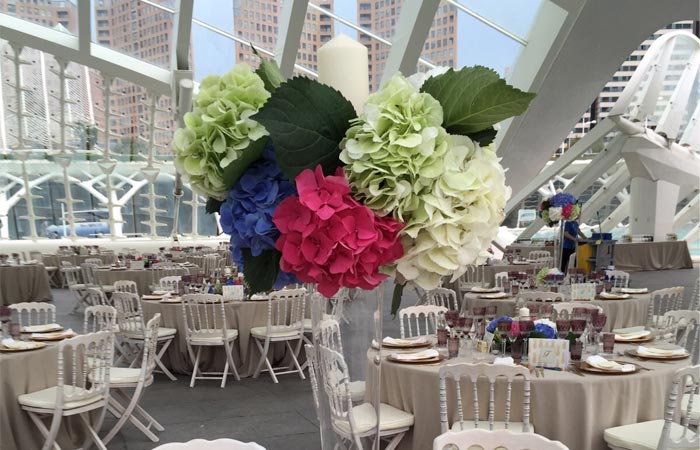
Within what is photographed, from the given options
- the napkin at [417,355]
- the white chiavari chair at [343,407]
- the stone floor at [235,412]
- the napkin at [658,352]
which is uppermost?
the white chiavari chair at [343,407]

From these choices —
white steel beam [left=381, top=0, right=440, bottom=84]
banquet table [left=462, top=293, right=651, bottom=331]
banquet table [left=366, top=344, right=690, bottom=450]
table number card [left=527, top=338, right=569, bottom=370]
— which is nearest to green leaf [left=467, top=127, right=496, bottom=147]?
banquet table [left=366, top=344, right=690, bottom=450]

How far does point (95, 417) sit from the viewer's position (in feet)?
14.4

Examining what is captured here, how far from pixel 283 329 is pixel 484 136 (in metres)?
5.38

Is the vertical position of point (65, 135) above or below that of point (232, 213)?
above

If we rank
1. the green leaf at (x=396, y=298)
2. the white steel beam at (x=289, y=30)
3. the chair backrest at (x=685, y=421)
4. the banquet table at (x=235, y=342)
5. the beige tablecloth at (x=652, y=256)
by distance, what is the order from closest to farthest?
the green leaf at (x=396, y=298), the chair backrest at (x=685, y=421), the banquet table at (x=235, y=342), the white steel beam at (x=289, y=30), the beige tablecloth at (x=652, y=256)

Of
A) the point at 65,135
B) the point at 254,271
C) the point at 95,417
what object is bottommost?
the point at 95,417

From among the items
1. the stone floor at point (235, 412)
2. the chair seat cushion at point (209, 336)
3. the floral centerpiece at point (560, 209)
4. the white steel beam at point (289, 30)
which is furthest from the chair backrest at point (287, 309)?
the white steel beam at point (289, 30)

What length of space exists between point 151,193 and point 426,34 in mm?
9605

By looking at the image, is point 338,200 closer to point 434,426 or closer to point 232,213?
point 232,213

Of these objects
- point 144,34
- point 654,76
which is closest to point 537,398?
point 144,34

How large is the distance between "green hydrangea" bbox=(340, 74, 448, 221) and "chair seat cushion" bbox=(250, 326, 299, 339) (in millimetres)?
5261

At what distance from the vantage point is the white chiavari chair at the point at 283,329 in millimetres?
5918

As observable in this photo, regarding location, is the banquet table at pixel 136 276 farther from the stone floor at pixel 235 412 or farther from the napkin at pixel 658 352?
the napkin at pixel 658 352

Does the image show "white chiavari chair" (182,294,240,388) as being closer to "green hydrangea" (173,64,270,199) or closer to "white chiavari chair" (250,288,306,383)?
"white chiavari chair" (250,288,306,383)
